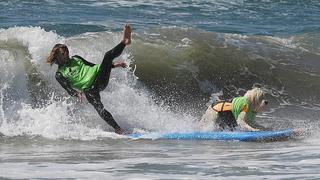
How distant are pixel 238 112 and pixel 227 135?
35 cm

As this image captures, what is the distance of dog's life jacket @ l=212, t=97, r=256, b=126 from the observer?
8.55 metres

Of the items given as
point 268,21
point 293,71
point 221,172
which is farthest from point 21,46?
point 268,21

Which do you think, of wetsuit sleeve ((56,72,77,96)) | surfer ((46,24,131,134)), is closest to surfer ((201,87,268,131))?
surfer ((46,24,131,134))

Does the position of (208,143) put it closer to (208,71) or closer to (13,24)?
(208,71)

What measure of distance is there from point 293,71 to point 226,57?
4.58 ft

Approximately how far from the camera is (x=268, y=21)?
23.4 meters

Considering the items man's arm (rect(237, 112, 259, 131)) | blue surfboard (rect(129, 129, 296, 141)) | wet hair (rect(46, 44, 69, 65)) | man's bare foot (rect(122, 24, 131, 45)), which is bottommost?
blue surfboard (rect(129, 129, 296, 141))

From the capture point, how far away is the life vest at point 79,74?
904 cm

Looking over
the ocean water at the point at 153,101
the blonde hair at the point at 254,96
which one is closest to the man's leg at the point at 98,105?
the ocean water at the point at 153,101

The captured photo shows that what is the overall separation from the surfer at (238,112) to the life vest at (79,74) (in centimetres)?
157

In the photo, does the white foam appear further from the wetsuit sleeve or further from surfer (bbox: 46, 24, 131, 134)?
the wetsuit sleeve

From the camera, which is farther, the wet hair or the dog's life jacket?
the wet hair

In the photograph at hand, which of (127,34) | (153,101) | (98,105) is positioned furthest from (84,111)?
(127,34)

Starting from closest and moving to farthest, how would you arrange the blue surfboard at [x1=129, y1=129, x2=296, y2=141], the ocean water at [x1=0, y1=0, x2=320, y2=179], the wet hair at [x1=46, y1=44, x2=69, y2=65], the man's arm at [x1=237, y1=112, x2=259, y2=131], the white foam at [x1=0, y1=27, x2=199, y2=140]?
the ocean water at [x1=0, y1=0, x2=320, y2=179] → the blue surfboard at [x1=129, y1=129, x2=296, y2=141] → the man's arm at [x1=237, y1=112, x2=259, y2=131] → the wet hair at [x1=46, y1=44, x2=69, y2=65] → the white foam at [x1=0, y1=27, x2=199, y2=140]
